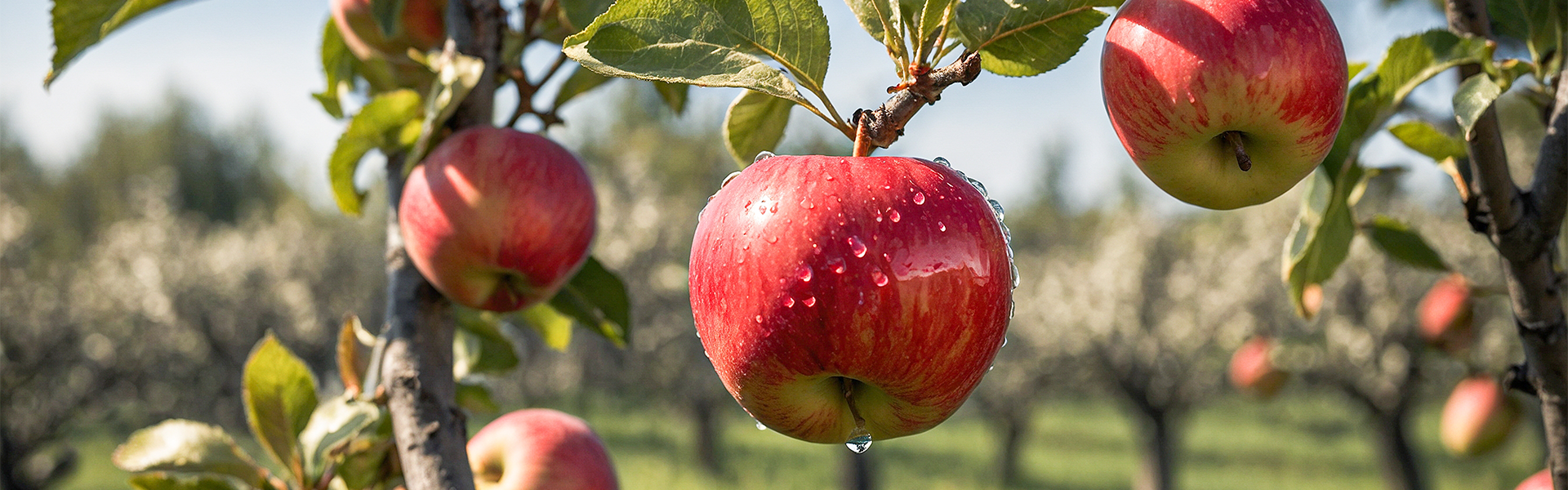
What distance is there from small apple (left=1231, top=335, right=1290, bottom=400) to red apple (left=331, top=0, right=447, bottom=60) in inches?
213

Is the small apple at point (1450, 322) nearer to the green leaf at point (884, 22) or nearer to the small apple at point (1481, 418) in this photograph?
the small apple at point (1481, 418)

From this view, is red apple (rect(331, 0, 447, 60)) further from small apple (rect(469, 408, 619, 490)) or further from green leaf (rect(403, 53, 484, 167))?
small apple (rect(469, 408, 619, 490))

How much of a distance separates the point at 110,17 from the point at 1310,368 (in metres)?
7.38

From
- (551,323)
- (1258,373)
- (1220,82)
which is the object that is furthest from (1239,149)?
(1258,373)

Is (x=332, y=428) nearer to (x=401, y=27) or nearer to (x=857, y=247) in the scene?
(x=401, y=27)

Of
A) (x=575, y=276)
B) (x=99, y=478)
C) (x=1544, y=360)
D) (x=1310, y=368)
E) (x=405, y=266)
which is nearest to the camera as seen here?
(x=1544, y=360)

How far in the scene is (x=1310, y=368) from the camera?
Result: 6.79 metres

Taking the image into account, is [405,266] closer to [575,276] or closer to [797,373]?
[575,276]

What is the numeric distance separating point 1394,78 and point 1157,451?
7703mm

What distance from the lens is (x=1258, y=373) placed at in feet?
18.1

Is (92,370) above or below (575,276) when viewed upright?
below

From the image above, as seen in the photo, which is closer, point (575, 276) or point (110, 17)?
point (110, 17)

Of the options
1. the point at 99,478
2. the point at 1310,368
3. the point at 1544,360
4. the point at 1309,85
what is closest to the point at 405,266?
the point at 1309,85

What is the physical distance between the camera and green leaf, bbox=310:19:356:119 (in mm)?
1271
